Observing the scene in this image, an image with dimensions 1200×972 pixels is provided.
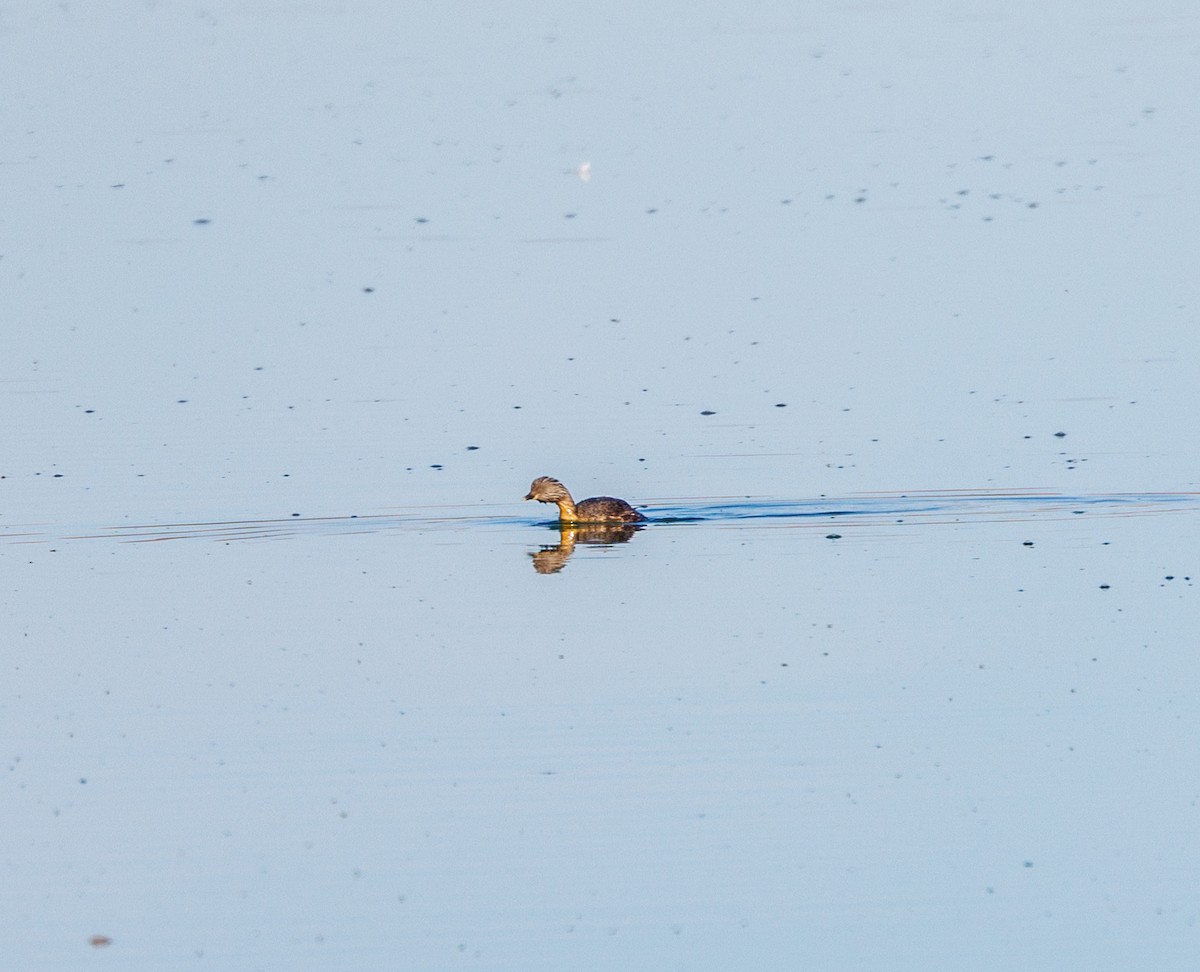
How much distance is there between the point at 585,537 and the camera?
13.5 m

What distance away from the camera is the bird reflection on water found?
43.3ft

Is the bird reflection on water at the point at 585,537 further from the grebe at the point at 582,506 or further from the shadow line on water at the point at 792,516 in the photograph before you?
the shadow line on water at the point at 792,516

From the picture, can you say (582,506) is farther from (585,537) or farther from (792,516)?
(792,516)

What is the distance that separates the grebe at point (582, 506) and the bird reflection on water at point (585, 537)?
0.12 ft

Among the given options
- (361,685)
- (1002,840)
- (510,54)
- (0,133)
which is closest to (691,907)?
(1002,840)

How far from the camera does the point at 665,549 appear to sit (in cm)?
1302

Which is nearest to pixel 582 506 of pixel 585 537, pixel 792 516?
pixel 585 537

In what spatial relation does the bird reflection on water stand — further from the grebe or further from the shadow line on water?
the shadow line on water

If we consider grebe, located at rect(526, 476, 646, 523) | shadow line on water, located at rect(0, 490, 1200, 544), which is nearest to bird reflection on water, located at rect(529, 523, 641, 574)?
grebe, located at rect(526, 476, 646, 523)

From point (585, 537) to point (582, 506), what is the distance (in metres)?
0.19

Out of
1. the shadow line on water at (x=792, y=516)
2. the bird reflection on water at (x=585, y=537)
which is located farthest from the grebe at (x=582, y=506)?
the shadow line on water at (x=792, y=516)

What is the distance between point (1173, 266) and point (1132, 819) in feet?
33.8

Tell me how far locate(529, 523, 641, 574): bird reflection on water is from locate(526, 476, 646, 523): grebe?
0.12 feet

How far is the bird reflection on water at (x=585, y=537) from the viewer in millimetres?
13211
